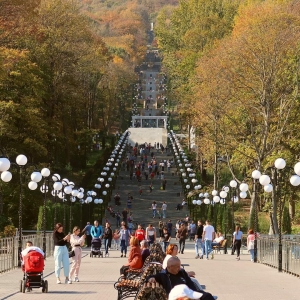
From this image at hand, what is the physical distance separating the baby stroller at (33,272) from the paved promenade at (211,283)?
17 cm

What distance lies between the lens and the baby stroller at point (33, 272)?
17.9 meters

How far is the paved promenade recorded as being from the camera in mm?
17438

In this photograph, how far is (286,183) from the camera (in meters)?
47.9

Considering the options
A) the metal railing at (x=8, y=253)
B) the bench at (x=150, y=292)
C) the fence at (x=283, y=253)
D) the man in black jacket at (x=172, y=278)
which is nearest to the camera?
the bench at (x=150, y=292)

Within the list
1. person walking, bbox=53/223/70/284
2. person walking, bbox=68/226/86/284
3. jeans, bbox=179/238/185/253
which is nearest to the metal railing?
person walking, bbox=68/226/86/284

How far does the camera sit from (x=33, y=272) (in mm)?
18000

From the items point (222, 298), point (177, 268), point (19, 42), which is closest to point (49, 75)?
point (19, 42)

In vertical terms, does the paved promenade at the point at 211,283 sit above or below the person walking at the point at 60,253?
below

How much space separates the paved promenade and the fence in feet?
1.04

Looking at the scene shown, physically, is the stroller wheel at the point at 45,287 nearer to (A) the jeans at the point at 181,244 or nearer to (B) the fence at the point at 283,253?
(B) the fence at the point at 283,253

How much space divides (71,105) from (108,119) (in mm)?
41977

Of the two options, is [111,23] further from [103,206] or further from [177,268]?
[177,268]

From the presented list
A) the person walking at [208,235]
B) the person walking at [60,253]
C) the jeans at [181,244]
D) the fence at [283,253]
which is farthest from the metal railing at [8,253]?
the jeans at [181,244]

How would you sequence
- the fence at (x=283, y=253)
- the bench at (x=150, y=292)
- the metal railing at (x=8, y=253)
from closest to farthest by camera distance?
the bench at (x=150, y=292) → the fence at (x=283, y=253) → the metal railing at (x=8, y=253)
